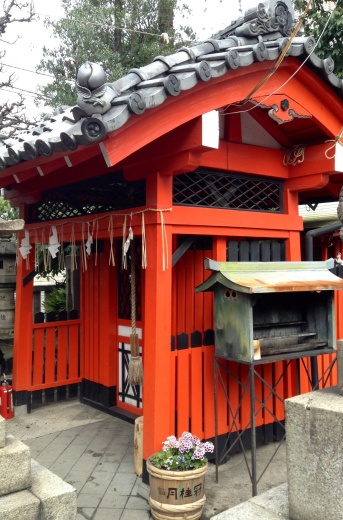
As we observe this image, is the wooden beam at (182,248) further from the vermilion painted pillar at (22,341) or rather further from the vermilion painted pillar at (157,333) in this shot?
the vermilion painted pillar at (22,341)

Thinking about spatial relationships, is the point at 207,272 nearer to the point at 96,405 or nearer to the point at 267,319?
the point at 267,319

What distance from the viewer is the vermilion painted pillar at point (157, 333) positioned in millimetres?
4730

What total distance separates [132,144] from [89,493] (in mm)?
3634

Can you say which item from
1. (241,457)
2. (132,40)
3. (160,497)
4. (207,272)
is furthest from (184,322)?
(132,40)

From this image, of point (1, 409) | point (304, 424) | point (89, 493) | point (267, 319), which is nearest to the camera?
point (304, 424)

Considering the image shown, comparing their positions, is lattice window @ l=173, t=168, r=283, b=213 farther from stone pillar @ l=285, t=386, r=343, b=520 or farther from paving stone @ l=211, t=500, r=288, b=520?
paving stone @ l=211, t=500, r=288, b=520

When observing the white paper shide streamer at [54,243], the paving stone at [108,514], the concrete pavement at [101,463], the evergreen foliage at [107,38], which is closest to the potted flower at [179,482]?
the concrete pavement at [101,463]

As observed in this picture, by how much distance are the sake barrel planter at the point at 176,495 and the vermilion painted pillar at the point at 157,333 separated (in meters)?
0.53

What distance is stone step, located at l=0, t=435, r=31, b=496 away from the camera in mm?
3281

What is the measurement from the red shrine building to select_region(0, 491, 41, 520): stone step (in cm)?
164

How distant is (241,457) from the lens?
563 centimetres

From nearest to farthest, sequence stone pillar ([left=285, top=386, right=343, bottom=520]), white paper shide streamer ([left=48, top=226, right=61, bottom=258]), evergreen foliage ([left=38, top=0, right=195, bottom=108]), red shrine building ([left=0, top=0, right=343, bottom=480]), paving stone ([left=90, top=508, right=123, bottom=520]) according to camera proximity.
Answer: stone pillar ([left=285, top=386, right=343, bottom=520])
red shrine building ([left=0, top=0, right=343, bottom=480])
paving stone ([left=90, top=508, right=123, bottom=520])
white paper shide streamer ([left=48, top=226, right=61, bottom=258])
evergreen foliage ([left=38, top=0, right=195, bottom=108])

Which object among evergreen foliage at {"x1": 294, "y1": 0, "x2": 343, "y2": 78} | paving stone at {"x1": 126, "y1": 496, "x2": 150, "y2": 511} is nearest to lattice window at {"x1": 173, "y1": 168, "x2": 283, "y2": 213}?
paving stone at {"x1": 126, "y1": 496, "x2": 150, "y2": 511}

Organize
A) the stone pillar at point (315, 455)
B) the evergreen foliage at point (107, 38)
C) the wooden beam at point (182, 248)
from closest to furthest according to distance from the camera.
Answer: the stone pillar at point (315, 455) → the wooden beam at point (182, 248) → the evergreen foliage at point (107, 38)
